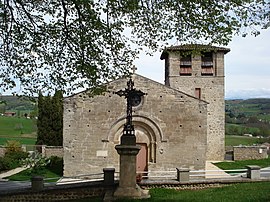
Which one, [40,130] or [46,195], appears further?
[40,130]

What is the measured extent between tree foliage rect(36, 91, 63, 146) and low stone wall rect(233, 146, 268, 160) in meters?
13.9

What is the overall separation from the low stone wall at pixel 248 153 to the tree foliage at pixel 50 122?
45.7ft

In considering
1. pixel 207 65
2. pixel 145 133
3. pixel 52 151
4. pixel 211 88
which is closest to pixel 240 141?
pixel 211 88

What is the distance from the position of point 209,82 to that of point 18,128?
99.1ft

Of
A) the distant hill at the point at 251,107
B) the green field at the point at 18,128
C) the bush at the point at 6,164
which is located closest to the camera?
the bush at the point at 6,164

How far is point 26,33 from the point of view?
38.7 ft

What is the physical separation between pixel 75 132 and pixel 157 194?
8930mm

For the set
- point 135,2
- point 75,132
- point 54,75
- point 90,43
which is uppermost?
point 135,2

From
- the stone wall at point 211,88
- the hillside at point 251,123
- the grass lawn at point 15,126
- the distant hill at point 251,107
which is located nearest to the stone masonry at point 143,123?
the stone wall at point 211,88

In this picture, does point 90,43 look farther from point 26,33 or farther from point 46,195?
point 46,195

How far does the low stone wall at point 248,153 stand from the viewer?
30.1 m

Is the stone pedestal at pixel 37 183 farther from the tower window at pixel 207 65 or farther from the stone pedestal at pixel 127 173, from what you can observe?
the tower window at pixel 207 65

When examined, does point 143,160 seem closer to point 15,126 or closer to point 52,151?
point 52,151

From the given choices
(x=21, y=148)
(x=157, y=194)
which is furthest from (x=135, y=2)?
(x=21, y=148)
